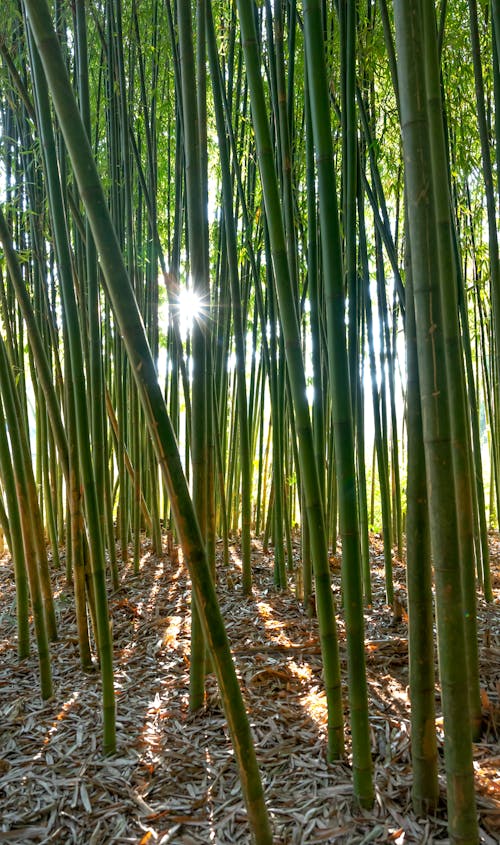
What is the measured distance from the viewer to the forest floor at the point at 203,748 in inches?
41.7

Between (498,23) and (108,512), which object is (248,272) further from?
(498,23)

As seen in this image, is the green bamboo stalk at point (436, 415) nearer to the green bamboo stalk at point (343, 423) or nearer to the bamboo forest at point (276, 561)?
the bamboo forest at point (276, 561)

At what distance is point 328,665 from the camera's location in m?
1.12

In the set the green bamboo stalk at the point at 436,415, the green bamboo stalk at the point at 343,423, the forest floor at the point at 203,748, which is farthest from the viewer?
the forest floor at the point at 203,748

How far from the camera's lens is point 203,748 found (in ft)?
4.27

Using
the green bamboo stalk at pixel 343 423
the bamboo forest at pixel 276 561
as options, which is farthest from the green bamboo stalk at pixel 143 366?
the green bamboo stalk at pixel 343 423

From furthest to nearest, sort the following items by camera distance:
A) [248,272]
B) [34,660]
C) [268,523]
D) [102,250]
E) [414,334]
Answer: [268,523] → [248,272] → [34,660] → [414,334] → [102,250]

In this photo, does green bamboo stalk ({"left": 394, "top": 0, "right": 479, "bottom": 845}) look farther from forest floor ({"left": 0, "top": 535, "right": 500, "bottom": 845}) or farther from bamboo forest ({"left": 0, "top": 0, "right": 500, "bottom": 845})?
forest floor ({"left": 0, "top": 535, "right": 500, "bottom": 845})

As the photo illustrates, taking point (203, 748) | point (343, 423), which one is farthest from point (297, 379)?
point (203, 748)

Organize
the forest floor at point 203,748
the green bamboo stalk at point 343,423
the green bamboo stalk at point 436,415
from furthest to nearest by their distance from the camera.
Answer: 1. the forest floor at point 203,748
2. the green bamboo stalk at point 343,423
3. the green bamboo stalk at point 436,415

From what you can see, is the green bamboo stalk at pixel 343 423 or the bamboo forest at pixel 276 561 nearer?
the bamboo forest at pixel 276 561

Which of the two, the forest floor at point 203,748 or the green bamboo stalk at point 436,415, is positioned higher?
the green bamboo stalk at point 436,415

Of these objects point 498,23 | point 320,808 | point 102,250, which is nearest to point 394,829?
point 320,808

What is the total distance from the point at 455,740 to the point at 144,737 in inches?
29.8
